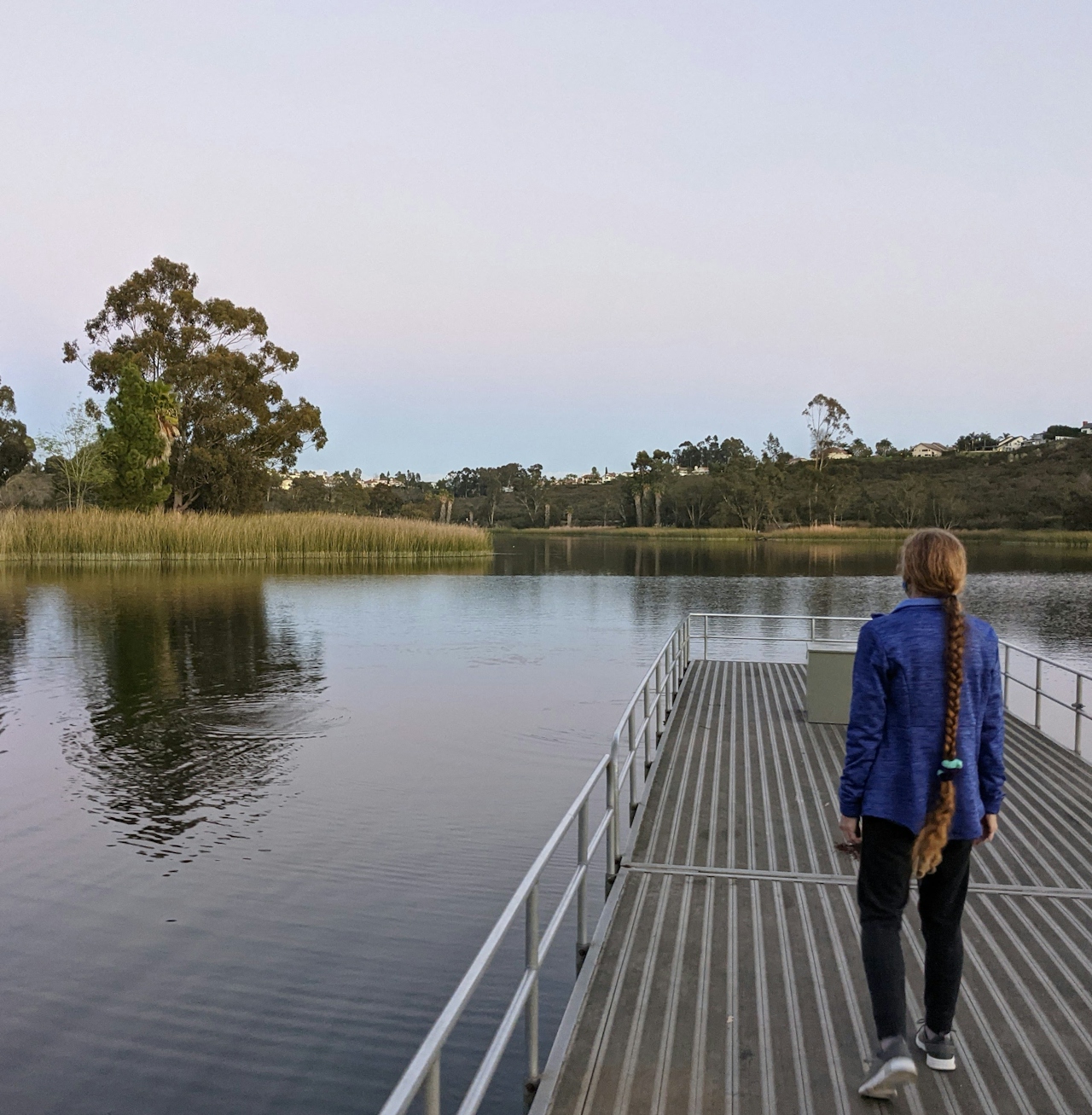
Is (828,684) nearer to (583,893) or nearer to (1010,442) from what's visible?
(583,893)

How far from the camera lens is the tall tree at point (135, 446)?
38219 mm

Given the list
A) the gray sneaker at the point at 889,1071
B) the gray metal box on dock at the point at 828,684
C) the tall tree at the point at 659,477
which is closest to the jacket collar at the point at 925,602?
the gray sneaker at the point at 889,1071

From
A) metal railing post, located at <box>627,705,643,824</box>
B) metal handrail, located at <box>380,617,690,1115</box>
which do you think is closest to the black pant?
metal handrail, located at <box>380,617,690,1115</box>

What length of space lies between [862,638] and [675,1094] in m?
1.45

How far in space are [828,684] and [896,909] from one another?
6248mm

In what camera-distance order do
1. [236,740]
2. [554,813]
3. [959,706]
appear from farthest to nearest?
[236,740], [554,813], [959,706]

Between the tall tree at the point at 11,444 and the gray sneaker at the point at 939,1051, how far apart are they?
6126cm

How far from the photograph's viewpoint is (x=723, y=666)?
→ 1257 centimetres

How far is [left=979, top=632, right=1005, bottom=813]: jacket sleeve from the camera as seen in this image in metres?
2.78

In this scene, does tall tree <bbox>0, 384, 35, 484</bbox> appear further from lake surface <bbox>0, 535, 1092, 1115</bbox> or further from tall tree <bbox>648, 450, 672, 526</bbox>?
tall tree <bbox>648, 450, 672, 526</bbox>

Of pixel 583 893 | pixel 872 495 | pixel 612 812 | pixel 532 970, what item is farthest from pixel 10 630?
pixel 872 495

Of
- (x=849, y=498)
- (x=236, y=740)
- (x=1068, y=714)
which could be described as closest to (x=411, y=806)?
(x=236, y=740)

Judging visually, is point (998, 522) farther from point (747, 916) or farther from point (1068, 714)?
point (747, 916)

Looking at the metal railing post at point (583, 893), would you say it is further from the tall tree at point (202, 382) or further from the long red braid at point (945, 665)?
the tall tree at point (202, 382)
